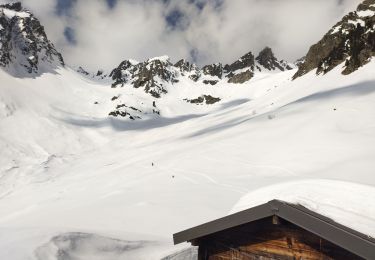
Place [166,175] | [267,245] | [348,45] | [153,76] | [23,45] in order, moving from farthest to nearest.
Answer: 1. [153,76]
2. [23,45]
3. [348,45]
4. [166,175]
5. [267,245]

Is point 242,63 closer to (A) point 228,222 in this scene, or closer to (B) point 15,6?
(B) point 15,6

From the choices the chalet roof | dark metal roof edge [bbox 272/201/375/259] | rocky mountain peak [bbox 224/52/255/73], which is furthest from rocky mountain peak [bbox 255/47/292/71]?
dark metal roof edge [bbox 272/201/375/259]

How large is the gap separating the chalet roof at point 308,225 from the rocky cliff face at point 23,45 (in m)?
73.4

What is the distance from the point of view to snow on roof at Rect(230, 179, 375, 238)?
512cm

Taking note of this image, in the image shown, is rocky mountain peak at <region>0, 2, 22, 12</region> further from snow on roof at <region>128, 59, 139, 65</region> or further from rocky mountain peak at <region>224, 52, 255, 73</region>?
rocky mountain peak at <region>224, 52, 255, 73</region>

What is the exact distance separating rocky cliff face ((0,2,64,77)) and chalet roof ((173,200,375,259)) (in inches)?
2888

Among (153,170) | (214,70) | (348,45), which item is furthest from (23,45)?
(153,170)

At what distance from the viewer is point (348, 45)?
45500 mm

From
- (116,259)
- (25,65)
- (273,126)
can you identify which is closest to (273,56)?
(25,65)

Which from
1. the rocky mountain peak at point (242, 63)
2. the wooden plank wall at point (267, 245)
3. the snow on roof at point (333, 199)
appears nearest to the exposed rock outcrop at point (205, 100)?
the rocky mountain peak at point (242, 63)

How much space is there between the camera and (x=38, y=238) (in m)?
9.65

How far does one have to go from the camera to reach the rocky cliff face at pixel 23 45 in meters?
73.2

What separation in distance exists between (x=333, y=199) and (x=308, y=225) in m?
1.26

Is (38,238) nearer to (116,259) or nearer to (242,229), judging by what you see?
(116,259)
